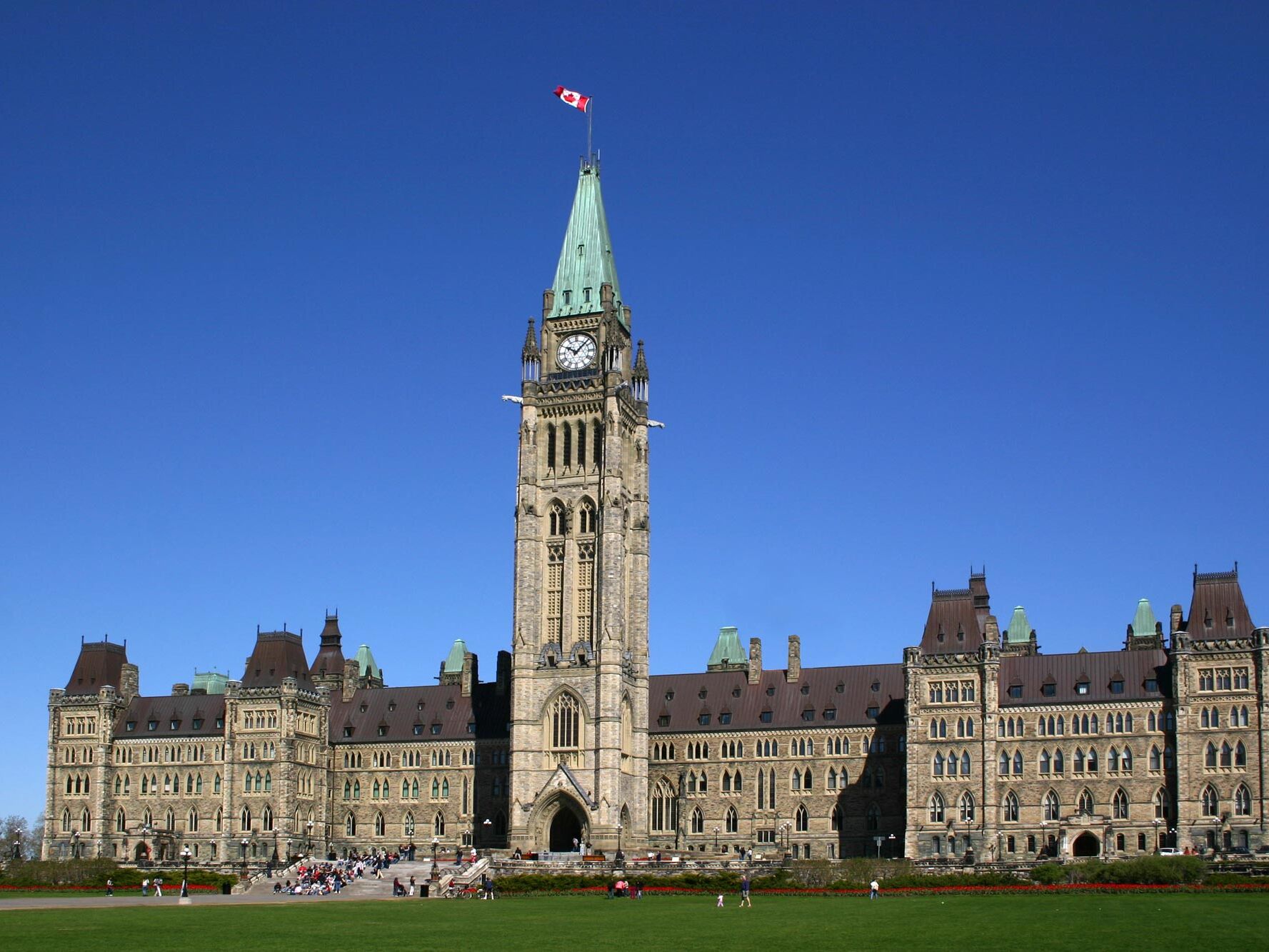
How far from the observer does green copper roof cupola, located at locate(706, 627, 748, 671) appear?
456 feet

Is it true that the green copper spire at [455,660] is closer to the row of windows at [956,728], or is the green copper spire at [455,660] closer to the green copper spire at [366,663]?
the green copper spire at [366,663]

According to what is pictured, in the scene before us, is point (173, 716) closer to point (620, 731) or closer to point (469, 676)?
point (469, 676)

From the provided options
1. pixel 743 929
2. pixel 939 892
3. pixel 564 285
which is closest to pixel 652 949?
pixel 743 929

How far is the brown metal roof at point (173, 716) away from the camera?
132 m

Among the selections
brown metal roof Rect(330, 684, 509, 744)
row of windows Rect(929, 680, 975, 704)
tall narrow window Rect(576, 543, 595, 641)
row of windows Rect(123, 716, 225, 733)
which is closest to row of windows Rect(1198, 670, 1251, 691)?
row of windows Rect(929, 680, 975, 704)

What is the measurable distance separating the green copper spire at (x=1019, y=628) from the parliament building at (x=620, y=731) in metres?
0.29

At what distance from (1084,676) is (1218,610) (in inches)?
372

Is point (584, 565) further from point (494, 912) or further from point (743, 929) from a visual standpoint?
point (743, 929)

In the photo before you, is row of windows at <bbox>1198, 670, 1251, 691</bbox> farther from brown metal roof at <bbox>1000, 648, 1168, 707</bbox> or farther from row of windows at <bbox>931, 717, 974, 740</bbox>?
row of windows at <bbox>931, 717, 974, 740</bbox>

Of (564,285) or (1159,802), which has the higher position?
(564,285)

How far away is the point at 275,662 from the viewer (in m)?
131

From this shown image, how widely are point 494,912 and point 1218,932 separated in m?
28.4

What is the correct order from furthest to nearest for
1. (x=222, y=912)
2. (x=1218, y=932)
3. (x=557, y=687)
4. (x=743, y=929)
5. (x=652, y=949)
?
(x=557, y=687) < (x=222, y=912) < (x=743, y=929) < (x=1218, y=932) < (x=652, y=949)

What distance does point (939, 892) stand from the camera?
76.6 metres
